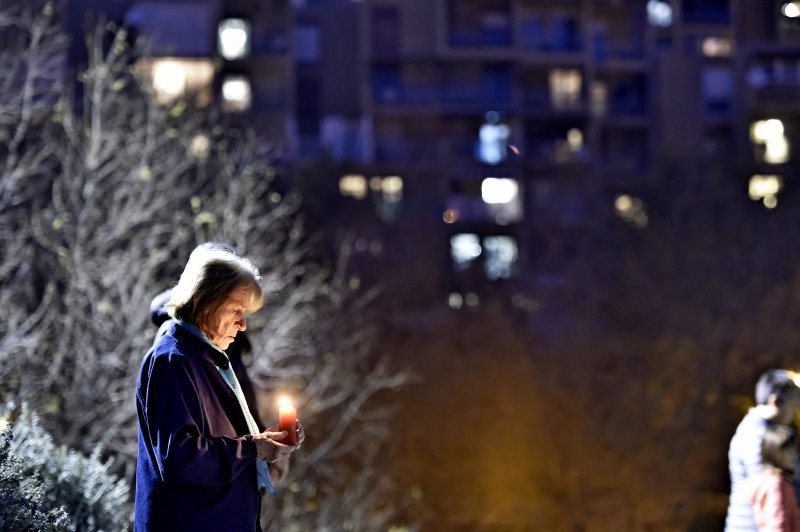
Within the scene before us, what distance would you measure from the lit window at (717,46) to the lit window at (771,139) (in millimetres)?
3009

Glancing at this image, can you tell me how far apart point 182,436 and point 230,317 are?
0.36 m

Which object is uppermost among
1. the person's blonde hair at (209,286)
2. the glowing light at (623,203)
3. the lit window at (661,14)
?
the lit window at (661,14)

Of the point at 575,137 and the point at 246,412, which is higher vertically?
the point at 575,137

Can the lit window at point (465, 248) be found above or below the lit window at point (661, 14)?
below

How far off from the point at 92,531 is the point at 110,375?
25.6ft

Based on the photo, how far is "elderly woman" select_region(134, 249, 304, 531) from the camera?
2846 mm

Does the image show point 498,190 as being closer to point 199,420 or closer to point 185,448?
point 199,420

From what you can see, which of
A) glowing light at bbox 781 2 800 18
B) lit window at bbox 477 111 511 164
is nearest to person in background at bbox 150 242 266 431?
lit window at bbox 477 111 511 164

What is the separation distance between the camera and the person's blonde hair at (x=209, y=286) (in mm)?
2955

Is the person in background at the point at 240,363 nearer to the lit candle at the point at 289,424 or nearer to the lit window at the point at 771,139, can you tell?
the lit candle at the point at 289,424

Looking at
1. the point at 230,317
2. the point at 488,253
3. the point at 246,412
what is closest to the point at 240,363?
the point at 246,412

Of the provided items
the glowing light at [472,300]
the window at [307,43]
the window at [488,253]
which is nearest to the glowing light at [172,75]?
the window at [307,43]

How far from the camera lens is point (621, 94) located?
A: 3603cm

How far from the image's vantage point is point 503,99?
33875 mm
